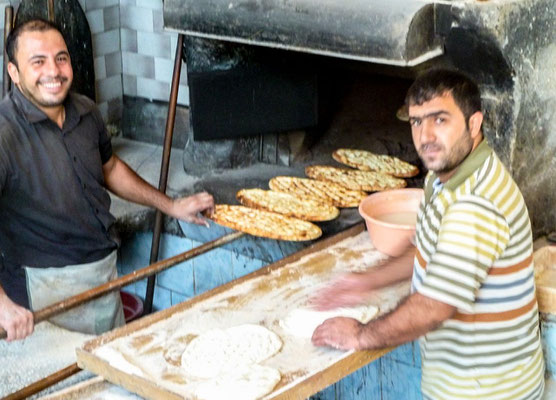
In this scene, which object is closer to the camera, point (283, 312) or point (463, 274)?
point (463, 274)

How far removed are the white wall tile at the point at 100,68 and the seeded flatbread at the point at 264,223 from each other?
1689mm

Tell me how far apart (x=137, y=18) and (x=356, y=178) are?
5.78 feet

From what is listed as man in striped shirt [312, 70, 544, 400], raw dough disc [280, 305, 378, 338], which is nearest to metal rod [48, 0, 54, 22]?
raw dough disc [280, 305, 378, 338]

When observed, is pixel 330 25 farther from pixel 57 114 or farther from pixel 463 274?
pixel 463 274

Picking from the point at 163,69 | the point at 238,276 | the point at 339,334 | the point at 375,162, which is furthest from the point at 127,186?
the point at 163,69

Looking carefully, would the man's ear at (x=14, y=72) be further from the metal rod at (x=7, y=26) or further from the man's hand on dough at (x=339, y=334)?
the man's hand on dough at (x=339, y=334)

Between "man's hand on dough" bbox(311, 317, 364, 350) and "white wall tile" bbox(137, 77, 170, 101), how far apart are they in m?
2.89

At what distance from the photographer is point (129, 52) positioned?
214 inches

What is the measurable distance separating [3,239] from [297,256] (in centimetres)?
112

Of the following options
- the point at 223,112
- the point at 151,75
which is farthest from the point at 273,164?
the point at 151,75

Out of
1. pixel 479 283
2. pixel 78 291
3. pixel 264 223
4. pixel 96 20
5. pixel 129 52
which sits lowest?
pixel 78 291

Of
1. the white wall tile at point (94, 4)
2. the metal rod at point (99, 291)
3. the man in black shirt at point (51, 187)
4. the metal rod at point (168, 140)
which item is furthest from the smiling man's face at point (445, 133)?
the white wall tile at point (94, 4)

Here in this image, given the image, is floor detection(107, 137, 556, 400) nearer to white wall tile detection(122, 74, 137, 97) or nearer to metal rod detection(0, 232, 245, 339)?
white wall tile detection(122, 74, 137, 97)

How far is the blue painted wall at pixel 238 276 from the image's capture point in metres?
3.73
